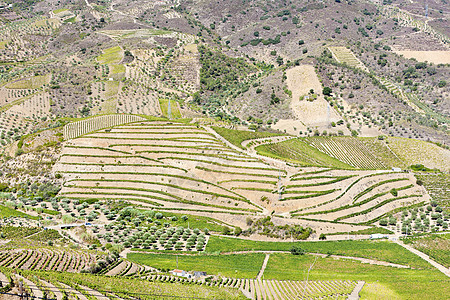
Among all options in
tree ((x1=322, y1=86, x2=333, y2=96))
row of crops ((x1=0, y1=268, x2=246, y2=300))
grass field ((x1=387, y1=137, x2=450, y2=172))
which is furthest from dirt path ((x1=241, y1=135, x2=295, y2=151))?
row of crops ((x1=0, y1=268, x2=246, y2=300))

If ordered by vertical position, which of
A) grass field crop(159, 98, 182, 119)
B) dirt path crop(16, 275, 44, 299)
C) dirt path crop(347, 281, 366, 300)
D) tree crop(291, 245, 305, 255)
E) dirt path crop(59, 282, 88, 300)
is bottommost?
grass field crop(159, 98, 182, 119)

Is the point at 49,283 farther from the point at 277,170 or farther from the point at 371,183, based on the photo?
the point at 371,183

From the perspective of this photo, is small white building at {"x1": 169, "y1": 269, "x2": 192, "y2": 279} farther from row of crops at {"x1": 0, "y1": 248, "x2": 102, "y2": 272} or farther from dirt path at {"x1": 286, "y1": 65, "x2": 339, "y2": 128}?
dirt path at {"x1": 286, "y1": 65, "x2": 339, "y2": 128}

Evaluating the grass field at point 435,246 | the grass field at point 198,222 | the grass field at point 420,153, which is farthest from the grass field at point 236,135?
the grass field at point 435,246

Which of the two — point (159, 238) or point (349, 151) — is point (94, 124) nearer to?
point (159, 238)

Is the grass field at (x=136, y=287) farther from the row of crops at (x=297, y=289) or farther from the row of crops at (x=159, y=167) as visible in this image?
the row of crops at (x=159, y=167)

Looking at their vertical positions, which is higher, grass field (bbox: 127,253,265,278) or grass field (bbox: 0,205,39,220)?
grass field (bbox: 127,253,265,278)
